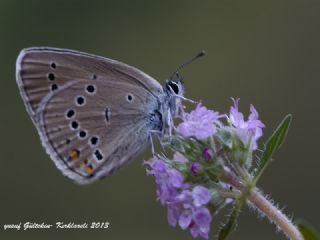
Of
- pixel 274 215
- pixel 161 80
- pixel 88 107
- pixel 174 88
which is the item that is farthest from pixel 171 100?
pixel 161 80

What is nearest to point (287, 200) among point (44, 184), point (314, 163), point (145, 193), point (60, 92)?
point (314, 163)

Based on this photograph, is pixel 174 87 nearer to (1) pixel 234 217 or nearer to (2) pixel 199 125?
(2) pixel 199 125

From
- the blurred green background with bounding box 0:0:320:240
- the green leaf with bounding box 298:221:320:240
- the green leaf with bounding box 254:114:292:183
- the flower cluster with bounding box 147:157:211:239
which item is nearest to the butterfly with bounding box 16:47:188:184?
the flower cluster with bounding box 147:157:211:239

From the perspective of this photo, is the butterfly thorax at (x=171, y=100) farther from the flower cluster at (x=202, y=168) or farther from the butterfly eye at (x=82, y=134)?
the butterfly eye at (x=82, y=134)

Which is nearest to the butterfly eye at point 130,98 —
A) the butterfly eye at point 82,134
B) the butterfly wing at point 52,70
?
the butterfly wing at point 52,70

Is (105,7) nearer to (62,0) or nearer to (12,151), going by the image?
(62,0)

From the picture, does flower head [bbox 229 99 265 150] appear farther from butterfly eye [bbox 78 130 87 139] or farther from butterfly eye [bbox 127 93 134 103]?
butterfly eye [bbox 78 130 87 139]
